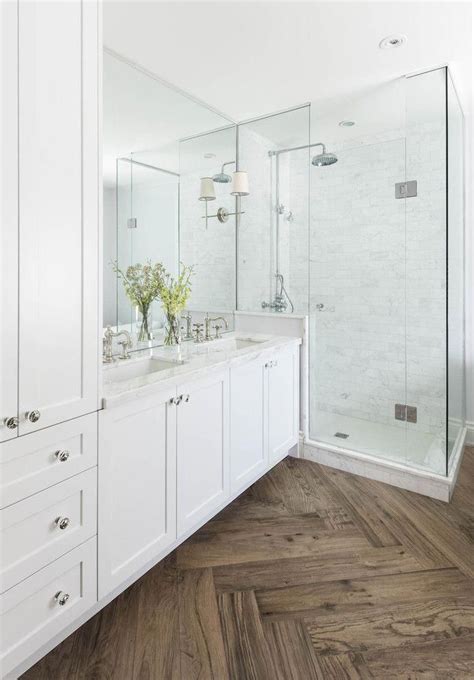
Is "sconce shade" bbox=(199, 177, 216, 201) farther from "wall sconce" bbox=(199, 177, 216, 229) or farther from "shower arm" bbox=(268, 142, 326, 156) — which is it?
"shower arm" bbox=(268, 142, 326, 156)

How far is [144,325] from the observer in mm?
2562

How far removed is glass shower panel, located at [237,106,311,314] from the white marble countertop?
48 cm

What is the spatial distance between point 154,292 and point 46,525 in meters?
1.54

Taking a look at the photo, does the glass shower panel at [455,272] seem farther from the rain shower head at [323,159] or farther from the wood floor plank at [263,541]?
the wood floor plank at [263,541]

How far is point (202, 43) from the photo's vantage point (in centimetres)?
225

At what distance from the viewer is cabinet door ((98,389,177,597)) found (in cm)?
157

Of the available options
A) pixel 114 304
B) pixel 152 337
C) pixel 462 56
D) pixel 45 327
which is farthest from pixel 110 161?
pixel 462 56

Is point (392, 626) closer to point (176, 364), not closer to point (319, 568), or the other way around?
point (319, 568)

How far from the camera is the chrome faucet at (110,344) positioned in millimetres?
2187

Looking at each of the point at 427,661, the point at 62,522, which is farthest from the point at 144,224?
the point at 427,661

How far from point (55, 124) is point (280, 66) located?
170cm

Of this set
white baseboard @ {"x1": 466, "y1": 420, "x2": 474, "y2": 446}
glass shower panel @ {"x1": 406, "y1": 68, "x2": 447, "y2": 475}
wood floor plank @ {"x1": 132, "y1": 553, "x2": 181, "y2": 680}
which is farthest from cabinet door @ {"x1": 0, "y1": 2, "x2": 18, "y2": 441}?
white baseboard @ {"x1": 466, "y1": 420, "x2": 474, "y2": 446}

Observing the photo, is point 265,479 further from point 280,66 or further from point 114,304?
point 280,66

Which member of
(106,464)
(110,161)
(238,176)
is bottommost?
(106,464)
